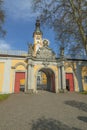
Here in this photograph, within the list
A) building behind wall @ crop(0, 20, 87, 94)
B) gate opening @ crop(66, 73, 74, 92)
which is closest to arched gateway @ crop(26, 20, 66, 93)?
building behind wall @ crop(0, 20, 87, 94)

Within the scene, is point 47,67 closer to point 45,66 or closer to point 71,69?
point 45,66

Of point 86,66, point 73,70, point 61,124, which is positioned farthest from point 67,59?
point 61,124

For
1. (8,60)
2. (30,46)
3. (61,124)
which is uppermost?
(30,46)

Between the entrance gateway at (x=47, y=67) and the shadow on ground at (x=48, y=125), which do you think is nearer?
the shadow on ground at (x=48, y=125)

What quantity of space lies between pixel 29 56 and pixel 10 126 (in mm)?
17191

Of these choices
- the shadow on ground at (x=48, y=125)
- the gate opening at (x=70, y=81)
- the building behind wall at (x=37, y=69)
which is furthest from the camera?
the gate opening at (x=70, y=81)

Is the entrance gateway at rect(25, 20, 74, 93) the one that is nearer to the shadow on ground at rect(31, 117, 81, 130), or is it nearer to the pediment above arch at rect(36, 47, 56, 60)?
the pediment above arch at rect(36, 47, 56, 60)

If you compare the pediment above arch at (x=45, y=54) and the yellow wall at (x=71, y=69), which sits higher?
the pediment above arch at (x=45, y=54)

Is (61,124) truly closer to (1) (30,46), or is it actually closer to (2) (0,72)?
(2) (0,72)

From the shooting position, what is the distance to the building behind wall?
870 inches

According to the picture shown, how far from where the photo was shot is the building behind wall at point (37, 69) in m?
22.1

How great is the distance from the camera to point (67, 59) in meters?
25.0

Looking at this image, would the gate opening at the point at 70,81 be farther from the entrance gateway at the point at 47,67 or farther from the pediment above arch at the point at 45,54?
the pediment above arch at the point at 45,54

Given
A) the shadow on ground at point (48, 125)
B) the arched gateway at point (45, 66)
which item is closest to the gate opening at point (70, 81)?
the arched gateway at point (45, 66)
